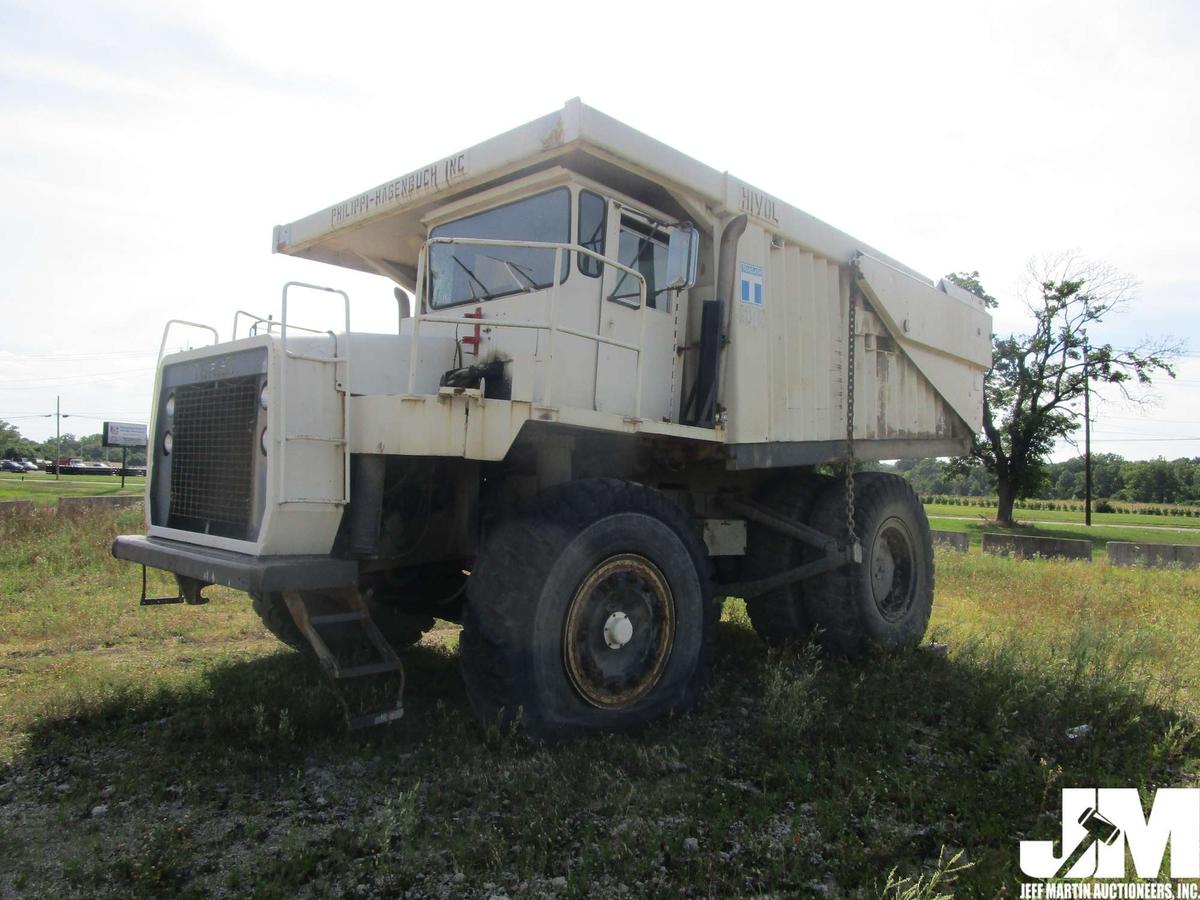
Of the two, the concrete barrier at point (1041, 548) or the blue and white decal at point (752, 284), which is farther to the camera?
the concrete barrier at point (1041, 548)

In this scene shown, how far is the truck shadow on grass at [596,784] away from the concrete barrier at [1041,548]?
1317 centimetres

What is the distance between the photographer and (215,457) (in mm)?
4422

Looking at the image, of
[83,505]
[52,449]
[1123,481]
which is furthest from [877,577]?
[52,449]

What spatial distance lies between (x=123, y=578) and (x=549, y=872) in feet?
25.8

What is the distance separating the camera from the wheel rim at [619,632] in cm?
422

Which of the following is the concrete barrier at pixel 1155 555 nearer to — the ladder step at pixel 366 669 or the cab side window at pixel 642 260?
the cab side window at pixel 642 260

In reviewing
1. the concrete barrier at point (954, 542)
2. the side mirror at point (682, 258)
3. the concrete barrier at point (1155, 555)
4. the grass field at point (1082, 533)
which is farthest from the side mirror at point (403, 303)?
the grass field at point (1082, 533)

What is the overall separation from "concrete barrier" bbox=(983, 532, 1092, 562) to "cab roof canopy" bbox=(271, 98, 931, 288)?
13159 mm

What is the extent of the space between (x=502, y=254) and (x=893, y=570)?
4.42 metres

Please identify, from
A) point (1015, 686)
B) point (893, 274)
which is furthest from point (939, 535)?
point (1015, 686)

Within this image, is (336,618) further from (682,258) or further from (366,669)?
(682,258)

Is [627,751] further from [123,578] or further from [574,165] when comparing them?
[123,578]

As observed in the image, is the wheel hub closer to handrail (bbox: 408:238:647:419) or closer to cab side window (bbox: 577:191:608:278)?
handrail (bbox: 408:238:647:419)

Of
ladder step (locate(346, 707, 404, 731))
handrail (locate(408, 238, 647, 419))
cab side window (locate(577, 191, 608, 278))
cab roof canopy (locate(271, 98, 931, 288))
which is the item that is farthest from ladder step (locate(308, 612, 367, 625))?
cab roof canopy (locate(271, 98, 931, 288))
